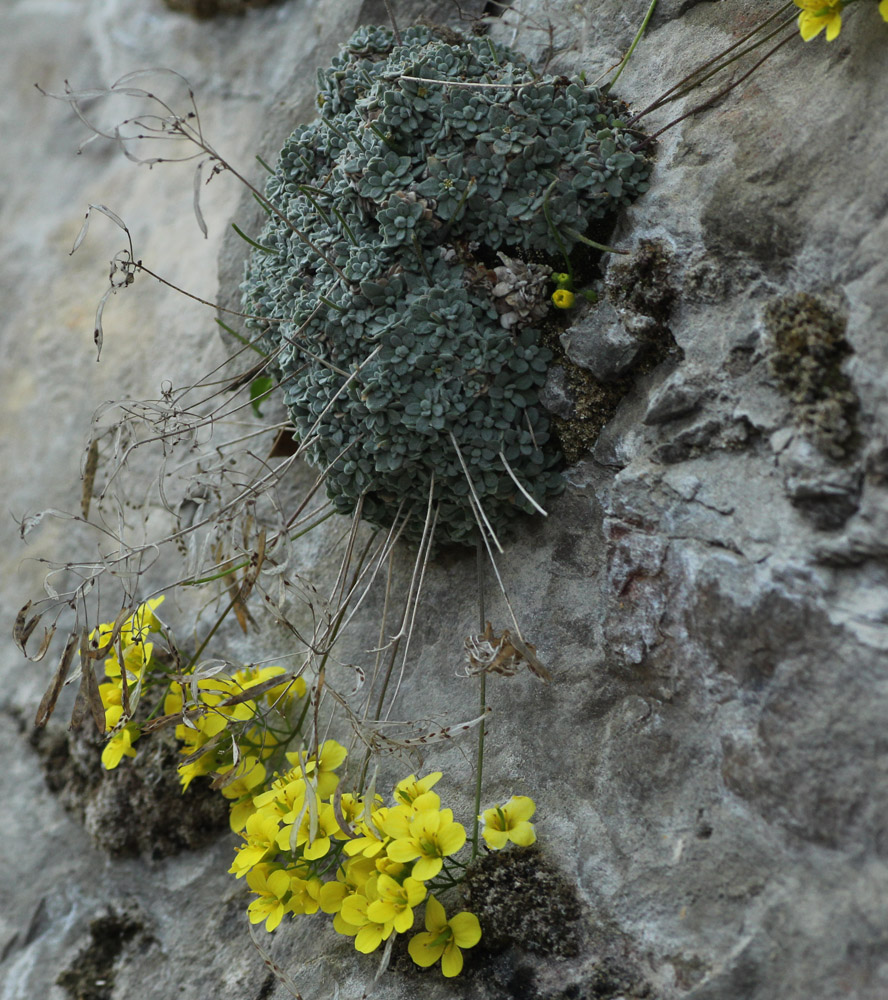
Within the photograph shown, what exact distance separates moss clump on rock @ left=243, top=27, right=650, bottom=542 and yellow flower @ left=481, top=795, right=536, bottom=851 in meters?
0.53

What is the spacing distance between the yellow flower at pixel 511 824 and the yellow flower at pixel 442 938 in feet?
0.45

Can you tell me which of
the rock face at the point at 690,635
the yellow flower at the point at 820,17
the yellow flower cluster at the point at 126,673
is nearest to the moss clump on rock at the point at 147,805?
the rock face at the point at 690,635

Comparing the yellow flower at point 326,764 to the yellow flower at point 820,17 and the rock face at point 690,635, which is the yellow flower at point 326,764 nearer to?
the rock face at point 690,635

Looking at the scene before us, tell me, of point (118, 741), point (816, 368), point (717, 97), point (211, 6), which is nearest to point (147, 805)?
point (118, 741)

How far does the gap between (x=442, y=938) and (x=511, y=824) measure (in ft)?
0.78

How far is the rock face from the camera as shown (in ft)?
3.87

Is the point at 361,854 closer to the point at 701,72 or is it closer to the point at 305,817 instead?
the point at 305,817

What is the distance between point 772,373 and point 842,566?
32 centimetres

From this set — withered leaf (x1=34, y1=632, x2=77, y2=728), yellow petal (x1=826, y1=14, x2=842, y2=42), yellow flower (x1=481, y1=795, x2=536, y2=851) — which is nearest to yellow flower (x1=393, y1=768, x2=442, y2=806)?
yellow flower (x1=481, y1=795, x2=536, y2=851)

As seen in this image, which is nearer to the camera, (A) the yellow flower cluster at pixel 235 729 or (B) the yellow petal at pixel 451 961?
(B) the yellow petal at pixel 451 961

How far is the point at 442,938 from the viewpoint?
1440 millimetres

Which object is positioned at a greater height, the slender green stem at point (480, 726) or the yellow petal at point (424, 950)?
the slender green stem at point (480, 726)

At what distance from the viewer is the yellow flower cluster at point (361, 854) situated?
55.2 inches

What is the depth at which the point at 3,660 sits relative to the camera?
8.39 ft
